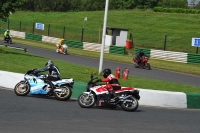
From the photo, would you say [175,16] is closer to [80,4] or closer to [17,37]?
[17,37]

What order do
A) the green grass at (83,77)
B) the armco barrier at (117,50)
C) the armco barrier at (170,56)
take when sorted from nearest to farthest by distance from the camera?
1. the green grass at (83,77)
2. the armco barrier at (170,56)
3. the armco barrier at (117,50)

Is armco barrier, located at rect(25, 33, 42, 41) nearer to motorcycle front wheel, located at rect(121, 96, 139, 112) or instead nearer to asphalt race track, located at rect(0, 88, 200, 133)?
asphalt race track, located at rect(0, 88, 200, 133)

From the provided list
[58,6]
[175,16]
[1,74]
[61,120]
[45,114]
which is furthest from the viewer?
[58,6]

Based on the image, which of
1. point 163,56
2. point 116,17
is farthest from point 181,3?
point 163,56

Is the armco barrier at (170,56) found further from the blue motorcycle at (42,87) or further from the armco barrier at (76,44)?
the blue motorcycle at (42,87)

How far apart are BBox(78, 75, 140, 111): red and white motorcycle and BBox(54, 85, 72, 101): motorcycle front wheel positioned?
3.00 ft

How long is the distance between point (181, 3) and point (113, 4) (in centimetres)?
1747

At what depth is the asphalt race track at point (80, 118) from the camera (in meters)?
10.3

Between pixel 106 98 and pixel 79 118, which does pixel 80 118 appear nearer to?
pixel 79 118

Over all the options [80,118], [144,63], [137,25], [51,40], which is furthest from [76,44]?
[80,118]

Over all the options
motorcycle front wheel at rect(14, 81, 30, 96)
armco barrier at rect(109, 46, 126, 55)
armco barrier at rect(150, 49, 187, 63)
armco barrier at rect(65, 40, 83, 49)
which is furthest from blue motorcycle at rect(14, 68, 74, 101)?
armco barrier at rect(65, 40, 83, 49)

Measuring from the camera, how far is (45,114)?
12.0 m

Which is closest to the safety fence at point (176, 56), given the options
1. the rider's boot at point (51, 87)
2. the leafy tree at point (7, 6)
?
the leafy tree at point (7, 6)

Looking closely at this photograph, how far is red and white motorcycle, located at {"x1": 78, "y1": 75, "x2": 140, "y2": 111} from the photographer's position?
13797 mm
